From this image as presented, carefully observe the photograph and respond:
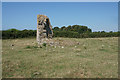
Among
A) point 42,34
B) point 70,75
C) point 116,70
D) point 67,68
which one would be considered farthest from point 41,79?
point 42,34

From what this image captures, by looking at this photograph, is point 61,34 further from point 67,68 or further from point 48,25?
point 67,68

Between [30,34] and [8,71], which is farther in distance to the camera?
[30,34]

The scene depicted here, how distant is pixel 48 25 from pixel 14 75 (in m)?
12.4

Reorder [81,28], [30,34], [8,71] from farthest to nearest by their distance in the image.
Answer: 1. [81,28]
2. [30,34]
3. [8,71]

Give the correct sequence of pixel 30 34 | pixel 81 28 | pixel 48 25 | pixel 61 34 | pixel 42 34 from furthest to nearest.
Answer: pixel 81 28
pixel 61 34
pixel 30 34
pixel 48 25
pixel 42 34

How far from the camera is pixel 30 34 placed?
29281mm

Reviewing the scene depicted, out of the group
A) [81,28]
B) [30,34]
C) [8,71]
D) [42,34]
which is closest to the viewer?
[8,71]

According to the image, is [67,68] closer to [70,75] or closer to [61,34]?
[70,75]

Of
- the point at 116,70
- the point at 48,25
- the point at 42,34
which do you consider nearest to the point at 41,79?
the point at 116,70

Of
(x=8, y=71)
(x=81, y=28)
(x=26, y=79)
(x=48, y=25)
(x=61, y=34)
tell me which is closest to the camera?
(x=26, y=79)

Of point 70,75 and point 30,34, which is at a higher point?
point 30,34

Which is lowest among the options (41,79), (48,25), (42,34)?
(41,79)

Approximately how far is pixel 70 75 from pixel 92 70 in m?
A: 1.15

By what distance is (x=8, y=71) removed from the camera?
17.7ft
